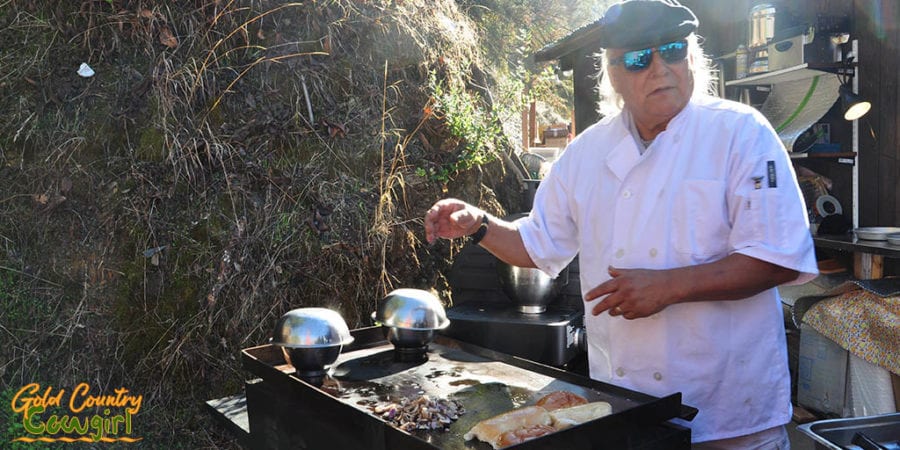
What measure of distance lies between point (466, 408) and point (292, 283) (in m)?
3.56

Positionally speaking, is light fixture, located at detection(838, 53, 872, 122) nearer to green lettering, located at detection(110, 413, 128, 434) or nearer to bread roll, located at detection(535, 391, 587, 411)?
bread roll, located at detection(535, 391, 587, 411)

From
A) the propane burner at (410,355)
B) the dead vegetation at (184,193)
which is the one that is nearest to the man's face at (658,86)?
the propane burner at (410,355)

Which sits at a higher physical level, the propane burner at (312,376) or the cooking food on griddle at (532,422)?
the cooking food on griddle at (532,422)

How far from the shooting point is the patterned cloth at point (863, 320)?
12.6 feet

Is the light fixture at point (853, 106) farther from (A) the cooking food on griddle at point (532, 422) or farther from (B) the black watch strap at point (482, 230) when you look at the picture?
(A) the cooking food on griddle at point (532, 422)

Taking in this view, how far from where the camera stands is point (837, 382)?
437cm

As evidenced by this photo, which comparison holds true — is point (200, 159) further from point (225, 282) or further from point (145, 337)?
point (145, 337)

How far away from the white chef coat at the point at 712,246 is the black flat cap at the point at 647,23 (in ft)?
0.86

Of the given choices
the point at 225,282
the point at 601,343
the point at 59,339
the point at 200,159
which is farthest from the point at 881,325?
the point at 59,339

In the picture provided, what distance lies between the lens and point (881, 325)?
153 inches

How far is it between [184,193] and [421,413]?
4096mm

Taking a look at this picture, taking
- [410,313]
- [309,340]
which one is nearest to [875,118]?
[410,313]

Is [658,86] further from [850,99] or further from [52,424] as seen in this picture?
[52,424]

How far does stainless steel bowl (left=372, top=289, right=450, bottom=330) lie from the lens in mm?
2785
